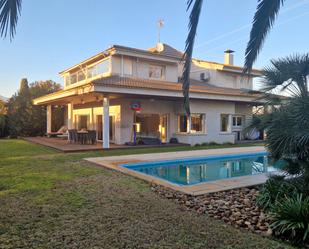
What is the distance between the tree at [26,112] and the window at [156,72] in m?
13.6

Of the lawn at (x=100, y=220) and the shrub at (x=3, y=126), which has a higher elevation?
the shrub at (x=3, y=126)

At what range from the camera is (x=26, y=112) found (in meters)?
27.6

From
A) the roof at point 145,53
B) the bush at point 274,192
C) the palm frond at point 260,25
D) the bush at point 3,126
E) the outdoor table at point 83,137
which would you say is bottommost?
the bush at point 274,192

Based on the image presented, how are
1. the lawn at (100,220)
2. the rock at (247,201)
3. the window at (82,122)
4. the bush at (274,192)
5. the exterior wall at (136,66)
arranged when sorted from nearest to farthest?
the lawn at (100,220) → the bush at (274,192) → the rock at (247,201) → the exterior wall at (136,66) → the window at (82,122)

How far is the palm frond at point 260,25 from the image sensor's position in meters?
4.59

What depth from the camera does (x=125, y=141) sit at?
19.8 meters

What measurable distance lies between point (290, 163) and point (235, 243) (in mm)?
2843

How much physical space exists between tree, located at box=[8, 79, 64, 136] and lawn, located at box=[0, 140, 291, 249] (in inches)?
843

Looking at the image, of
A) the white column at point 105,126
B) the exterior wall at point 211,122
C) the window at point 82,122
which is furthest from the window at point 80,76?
the exterior wall at point 211,122

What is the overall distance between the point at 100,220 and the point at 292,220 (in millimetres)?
3180

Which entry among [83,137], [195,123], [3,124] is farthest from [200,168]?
[3,124]

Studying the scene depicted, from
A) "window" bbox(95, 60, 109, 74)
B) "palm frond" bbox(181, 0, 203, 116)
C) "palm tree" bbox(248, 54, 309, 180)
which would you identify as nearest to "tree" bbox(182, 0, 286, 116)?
"palm frond" bbox(181, 0, 203, 116)

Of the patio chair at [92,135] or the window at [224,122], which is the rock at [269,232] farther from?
the window at [224,122]

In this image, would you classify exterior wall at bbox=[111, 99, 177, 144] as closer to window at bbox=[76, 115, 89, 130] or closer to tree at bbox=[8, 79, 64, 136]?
window at bbox=[76, 115, 89, 130]
